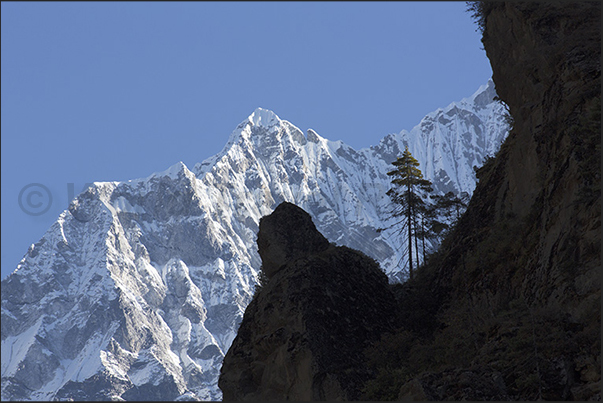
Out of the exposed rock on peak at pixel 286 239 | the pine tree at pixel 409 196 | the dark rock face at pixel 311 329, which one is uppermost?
the pine tree at pixel 409 196

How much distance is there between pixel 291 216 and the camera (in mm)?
32969

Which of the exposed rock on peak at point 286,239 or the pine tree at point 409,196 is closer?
the exposed rock on peak at point 286,239

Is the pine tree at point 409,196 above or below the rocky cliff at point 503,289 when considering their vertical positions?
above

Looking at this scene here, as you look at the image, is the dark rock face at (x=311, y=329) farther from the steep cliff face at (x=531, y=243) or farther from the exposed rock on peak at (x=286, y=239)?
the steep cliff face at (x=531, y=243)

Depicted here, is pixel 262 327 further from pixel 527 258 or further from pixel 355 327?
pixel 527 258

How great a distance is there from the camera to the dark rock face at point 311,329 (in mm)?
24625

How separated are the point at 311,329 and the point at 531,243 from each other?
24.3 ft

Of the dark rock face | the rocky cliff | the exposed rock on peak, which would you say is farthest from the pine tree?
the dark rock face

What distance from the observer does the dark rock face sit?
969 inches

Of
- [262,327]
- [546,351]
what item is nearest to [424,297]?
[262,327]

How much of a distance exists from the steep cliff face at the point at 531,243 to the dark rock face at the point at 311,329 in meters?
1.57

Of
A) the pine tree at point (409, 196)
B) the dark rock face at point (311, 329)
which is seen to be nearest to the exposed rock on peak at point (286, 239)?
the dark rock face at point (311, 329)

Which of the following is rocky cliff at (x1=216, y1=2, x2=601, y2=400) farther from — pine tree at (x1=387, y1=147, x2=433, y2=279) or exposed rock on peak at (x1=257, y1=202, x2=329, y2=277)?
pine tree at (x1=387, y1=147, x2=433, y2=279)

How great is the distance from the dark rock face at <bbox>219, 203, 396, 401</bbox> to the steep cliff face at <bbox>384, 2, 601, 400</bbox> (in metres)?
1.57
